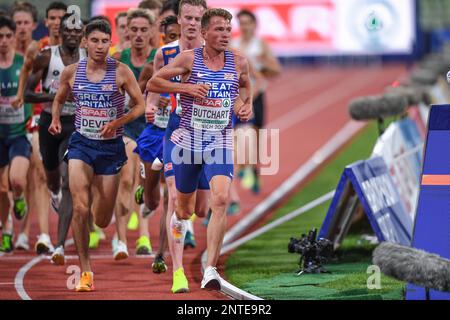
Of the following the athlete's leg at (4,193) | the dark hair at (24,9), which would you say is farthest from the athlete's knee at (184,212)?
the dark hair at (24,9)

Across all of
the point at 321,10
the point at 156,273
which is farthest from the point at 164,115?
the point at 321,10

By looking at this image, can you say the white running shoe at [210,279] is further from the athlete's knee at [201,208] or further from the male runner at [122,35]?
the male runner at [122,35]

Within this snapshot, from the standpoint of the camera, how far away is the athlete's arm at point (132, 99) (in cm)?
1188

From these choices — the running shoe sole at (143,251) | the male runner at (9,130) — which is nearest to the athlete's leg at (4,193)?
the male runner at (9,130)

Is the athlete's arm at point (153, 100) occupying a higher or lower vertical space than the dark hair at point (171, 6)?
lower

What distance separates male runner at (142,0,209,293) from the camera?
11562mm

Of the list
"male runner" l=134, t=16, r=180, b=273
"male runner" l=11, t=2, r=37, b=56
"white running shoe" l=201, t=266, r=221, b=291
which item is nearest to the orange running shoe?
"white running shoe" l=201, t=266, r=221, b=291

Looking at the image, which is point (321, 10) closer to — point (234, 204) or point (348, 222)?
point (234, 204)

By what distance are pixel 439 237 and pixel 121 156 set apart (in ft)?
11.5

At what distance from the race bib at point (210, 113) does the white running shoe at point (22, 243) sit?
4.12m

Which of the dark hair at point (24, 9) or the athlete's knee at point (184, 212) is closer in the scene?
the athlete's knee at point (184, 212)

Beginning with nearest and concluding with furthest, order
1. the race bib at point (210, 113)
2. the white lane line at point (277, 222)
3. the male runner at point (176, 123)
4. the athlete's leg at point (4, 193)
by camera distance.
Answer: the race bib at point (210, 113) → the male runner at point (176, 123) → the athlete's leg at point (4, 193) → the white lane line at point (277, 222)

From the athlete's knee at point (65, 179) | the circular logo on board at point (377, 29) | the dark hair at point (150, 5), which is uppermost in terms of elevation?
the circular logo on board at point (377, 29)

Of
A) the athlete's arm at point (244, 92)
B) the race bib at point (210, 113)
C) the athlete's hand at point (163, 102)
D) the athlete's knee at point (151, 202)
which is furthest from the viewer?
the athlete's knee at point (151, 202)
